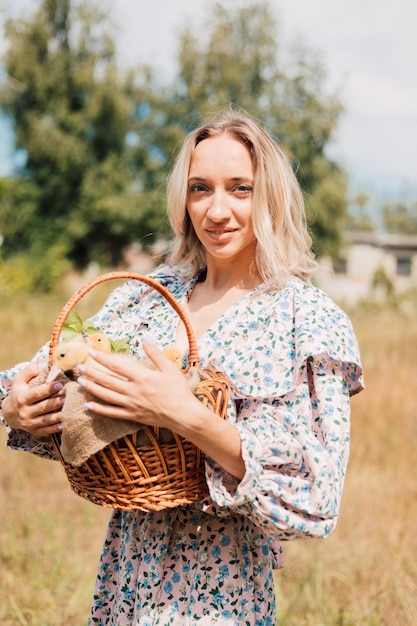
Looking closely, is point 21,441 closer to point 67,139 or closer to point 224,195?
point 224,195

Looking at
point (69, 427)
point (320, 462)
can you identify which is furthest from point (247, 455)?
point (69, 427)

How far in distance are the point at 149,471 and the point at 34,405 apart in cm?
32

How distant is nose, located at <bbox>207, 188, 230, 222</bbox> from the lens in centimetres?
162

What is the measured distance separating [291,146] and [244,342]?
2131cm

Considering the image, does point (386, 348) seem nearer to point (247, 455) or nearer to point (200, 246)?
point (200, 246)

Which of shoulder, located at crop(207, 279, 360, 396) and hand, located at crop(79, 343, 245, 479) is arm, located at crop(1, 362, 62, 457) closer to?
hand, located at crop(79, 343, 245, 479)

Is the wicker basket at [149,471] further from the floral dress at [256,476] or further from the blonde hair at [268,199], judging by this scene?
the blonde hair at [268,199]

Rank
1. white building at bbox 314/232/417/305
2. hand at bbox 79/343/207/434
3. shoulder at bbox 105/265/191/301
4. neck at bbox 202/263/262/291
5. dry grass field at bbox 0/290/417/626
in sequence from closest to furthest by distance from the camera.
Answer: hand at bbox 79/343/207/434, neck at bbox 202/263/262/291, shoulder at bbox 105/265/191/301, dry grass field at bbox 0/290/417/626, white building at bbox 314/232/417/305

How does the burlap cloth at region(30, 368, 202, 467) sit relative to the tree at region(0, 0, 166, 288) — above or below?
above

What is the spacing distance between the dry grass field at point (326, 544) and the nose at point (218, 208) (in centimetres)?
190

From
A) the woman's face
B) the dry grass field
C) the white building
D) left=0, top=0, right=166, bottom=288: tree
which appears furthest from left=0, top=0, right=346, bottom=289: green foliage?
the woman's face

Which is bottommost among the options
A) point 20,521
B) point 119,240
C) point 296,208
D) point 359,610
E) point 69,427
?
point 119,240

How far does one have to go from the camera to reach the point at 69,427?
1.29 m

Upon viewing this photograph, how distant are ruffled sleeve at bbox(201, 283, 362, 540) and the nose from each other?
0.22m
